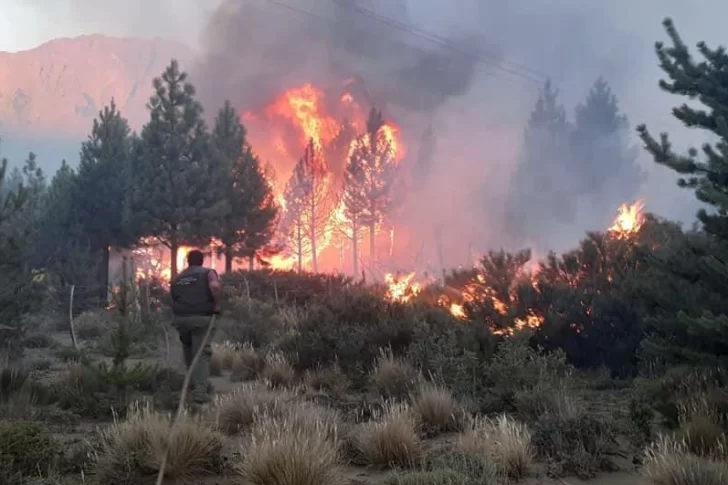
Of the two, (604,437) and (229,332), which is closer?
(604,437)

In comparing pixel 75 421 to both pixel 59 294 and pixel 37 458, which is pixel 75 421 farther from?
pixel 59 294

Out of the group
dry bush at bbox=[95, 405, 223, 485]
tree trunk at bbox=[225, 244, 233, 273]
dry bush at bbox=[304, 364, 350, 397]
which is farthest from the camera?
tree trunk at bbox=[225, 244, 233, 273]

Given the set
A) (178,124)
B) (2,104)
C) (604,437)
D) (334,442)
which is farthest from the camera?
(2,104)

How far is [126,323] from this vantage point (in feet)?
29.7

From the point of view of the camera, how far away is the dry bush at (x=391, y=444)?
6750 millimetres

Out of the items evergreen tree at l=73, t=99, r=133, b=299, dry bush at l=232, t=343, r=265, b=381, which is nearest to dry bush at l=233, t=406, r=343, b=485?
dry bush at l=232, t=343, r=265, b=381

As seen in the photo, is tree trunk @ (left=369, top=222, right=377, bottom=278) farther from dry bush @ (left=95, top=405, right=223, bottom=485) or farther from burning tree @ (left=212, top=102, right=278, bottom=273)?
dry bush @ (left=95, top=405, right=223, bottom=485)

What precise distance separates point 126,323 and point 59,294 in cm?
2084

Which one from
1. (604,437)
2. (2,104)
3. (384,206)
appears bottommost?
(604,437)

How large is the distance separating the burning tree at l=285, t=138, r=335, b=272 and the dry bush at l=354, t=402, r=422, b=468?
46818 mm

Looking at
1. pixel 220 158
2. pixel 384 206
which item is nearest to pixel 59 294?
pixel 220 158

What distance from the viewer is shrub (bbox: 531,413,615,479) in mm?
6633

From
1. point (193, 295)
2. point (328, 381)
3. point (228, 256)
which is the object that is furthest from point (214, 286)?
point (228, 256)

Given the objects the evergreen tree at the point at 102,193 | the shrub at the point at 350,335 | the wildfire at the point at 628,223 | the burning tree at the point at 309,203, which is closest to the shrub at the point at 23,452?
the shrub at the point at 350,335
